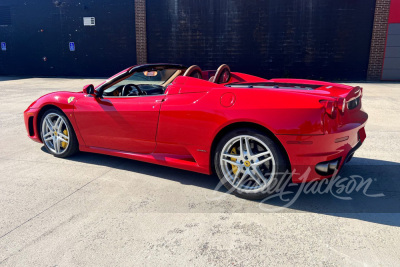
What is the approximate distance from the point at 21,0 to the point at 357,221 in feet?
72.8

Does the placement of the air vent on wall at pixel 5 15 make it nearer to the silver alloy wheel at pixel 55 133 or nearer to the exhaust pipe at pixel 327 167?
the silver alloy wheel at pixel 55 133

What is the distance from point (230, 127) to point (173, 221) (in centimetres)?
105

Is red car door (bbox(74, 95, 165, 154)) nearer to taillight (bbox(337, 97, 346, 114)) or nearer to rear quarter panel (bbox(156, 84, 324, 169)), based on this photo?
rear quarter panel (bbox(156, 84, 324, 169))

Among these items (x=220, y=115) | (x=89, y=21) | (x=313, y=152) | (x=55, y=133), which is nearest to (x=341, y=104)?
(x=313, y=152)

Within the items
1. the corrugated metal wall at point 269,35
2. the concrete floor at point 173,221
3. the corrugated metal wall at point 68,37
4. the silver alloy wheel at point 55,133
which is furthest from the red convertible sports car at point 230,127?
the corrugated metal wall at point 68,37

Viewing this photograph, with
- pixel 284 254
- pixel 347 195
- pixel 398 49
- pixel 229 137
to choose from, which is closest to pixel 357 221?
pixel 347 195

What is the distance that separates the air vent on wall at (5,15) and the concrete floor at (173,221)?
1953 centimetres

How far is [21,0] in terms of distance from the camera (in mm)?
19406

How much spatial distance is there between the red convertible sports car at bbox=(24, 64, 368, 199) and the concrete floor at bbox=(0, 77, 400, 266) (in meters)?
0.30

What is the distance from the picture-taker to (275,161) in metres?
3.03

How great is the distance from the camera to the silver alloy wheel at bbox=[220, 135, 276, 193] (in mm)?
3117

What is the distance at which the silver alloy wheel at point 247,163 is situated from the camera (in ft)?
10.2

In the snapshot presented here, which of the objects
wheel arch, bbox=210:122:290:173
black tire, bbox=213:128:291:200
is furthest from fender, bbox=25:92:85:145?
black tire, bbox=213:128:291:200

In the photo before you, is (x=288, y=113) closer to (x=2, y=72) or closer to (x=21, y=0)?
(x=21, y=0)
